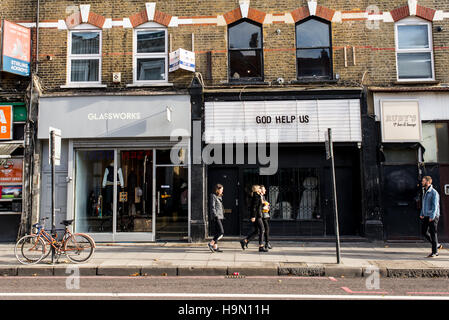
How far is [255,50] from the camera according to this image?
11625mm

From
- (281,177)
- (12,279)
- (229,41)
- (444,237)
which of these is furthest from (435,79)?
(12,279)

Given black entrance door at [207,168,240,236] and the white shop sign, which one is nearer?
the white shop sign

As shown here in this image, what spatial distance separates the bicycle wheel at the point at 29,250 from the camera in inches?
330

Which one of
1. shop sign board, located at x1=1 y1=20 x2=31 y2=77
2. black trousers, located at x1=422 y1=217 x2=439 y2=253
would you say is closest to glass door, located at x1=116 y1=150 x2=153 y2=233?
shop sign board, located at x1=1 y1=20 x2=31 y2=77

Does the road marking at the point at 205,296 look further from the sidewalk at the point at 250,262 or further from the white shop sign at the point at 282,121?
the white shop sign at the point at 282,121

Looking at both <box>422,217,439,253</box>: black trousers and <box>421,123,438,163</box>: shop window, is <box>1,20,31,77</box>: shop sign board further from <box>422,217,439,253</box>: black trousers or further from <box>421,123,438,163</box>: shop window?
<box>421,123,438,163</box>: shop window

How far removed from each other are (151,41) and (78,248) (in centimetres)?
686

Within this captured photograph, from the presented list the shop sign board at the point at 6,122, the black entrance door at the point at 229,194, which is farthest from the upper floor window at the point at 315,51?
the shop sign board at the point at 6,122

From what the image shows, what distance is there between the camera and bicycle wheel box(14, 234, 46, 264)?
8383 millimetres

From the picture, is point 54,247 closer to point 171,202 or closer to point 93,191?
point 93,191

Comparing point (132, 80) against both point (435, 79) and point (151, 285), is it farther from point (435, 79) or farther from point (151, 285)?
point (435, 79)

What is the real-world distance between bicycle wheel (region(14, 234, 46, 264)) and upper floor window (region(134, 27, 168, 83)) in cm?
575

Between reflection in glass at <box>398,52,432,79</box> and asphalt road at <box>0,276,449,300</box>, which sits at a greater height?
reflection in glass at <box>398,52,432,79</box>

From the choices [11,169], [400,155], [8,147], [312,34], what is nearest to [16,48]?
[8,147]
